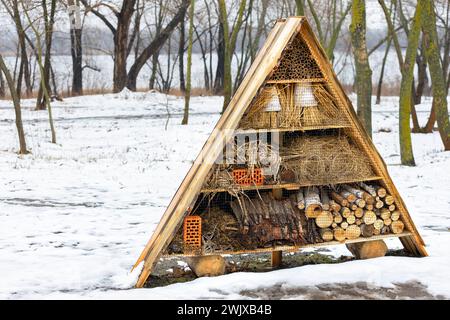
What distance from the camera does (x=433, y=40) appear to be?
17.3 meters

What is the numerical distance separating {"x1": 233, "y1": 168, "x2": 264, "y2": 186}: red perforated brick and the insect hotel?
10 millimetres

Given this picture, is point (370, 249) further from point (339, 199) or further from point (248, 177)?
point (248, 177)

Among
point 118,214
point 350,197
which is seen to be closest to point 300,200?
point 350,197

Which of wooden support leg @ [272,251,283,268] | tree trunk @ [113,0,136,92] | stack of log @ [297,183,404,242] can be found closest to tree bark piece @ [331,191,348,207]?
stack of log @ [297,183,404,242]

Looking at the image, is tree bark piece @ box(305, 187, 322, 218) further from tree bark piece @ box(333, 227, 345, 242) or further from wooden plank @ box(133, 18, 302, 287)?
wooden plank @ box(133, 18, 302, 287)

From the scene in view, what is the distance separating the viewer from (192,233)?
710 centimetres

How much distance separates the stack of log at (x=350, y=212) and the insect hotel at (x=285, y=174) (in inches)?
0.4

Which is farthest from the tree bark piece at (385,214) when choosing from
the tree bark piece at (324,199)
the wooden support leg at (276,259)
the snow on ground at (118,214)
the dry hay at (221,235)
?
the dry hay at (221,235)

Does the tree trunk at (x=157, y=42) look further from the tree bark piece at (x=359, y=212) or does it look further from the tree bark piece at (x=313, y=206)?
the tree bark piece at (x=359, y=212)

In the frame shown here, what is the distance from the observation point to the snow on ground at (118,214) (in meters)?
6.98

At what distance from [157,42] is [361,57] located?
872 inches

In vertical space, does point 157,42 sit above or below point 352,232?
above
